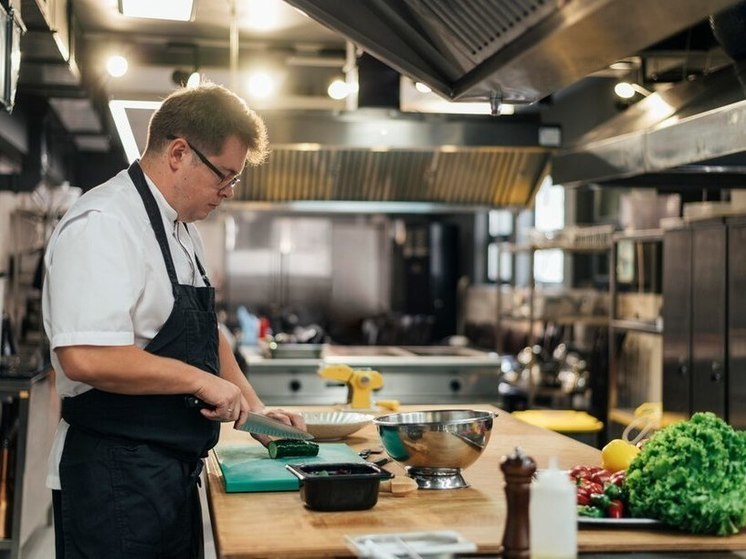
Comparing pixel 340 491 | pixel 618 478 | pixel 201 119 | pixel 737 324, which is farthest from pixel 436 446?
pixel 737 324

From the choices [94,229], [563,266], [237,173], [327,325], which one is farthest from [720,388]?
[327,325]

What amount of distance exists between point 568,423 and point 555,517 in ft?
13.8

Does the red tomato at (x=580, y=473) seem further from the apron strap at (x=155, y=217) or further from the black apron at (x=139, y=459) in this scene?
the apron strap at (x=155, y=217)

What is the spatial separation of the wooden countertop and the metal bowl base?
0.10 feet

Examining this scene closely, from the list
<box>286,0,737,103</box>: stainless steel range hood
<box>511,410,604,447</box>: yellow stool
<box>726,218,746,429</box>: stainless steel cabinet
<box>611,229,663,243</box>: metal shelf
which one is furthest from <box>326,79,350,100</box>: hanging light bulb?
<box>286,0,737,103</box>: stainless steel range hood

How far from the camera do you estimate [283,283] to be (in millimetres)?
14062

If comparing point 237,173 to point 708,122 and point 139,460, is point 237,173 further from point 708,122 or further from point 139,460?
point 708,122

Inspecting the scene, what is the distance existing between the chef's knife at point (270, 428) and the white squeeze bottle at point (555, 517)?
1.03 m

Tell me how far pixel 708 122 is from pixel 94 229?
1837mm

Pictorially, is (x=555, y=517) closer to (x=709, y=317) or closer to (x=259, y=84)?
(x=709, y=317)

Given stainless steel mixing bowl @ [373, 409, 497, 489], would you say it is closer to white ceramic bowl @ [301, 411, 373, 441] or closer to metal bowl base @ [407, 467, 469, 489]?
metal bowl base @ [407, 467, 469, 489]

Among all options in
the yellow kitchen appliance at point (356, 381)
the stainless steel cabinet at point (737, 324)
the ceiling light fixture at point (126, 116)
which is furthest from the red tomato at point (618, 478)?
the stainless steel cabinet at point (737, 324)

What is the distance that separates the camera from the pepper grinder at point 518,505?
64.4 inches

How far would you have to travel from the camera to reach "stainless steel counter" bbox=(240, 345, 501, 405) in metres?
5.86
